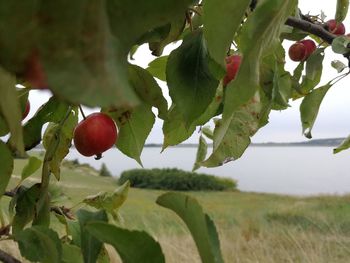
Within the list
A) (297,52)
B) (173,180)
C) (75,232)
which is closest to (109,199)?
(75,232)

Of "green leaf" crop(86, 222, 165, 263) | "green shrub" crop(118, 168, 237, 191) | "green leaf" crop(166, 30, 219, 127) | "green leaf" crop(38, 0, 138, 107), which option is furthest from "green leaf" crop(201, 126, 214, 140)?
"green shrub" crop(118, 168, 237, 191)

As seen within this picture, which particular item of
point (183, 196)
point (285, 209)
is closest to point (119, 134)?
point (183, 196)

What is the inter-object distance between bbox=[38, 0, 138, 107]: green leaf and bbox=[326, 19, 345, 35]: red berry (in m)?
0.66

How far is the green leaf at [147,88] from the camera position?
33 centimetres

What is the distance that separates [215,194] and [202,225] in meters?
7.76

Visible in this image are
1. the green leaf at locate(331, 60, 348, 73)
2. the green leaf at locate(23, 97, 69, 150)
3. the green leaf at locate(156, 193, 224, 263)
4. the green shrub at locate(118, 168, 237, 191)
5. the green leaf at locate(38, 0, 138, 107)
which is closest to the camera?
the green leaf at locate(38, 0, 138, 107)

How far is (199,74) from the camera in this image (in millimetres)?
293

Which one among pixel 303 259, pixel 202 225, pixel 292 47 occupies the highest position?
pixel 292 47

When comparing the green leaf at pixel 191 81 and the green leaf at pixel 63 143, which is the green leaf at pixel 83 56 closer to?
the green leaf at pixel 191 81

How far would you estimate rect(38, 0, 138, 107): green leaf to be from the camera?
0.07m

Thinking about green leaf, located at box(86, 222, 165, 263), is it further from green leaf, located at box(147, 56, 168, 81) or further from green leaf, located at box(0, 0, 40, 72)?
green leaf, located at box(147, 56, 168, 81)

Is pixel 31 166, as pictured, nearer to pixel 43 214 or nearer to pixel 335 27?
pixel 43 214

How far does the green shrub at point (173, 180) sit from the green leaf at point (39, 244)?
24.2 feet

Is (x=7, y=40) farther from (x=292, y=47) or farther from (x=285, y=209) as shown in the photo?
(x=285, y=209)
